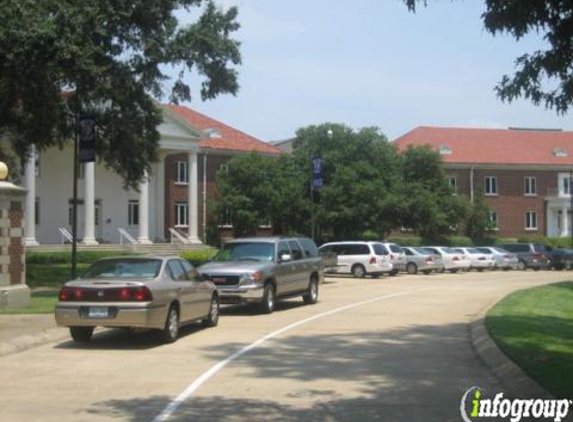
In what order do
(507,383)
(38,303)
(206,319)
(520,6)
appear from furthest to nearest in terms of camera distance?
(38,303)
(206,319)
(507,383)
(520,6)

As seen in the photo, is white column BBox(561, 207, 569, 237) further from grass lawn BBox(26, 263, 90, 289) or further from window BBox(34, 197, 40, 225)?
grass lawn BBox(26, 263, 90, 289)

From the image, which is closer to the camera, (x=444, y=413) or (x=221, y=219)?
(x=444, y=413)

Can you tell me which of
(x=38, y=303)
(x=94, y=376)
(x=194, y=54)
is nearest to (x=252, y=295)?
(x=38, y=303)

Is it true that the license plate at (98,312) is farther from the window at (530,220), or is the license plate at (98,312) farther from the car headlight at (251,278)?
the window at (530,220)

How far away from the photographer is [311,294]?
2330 centimetres

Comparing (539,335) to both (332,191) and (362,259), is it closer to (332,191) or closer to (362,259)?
(362,259)

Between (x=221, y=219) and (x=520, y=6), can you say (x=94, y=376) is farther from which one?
(x=221, y=219)

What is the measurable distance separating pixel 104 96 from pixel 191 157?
99.2ft

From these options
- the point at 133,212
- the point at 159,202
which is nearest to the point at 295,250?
the point at 133,212

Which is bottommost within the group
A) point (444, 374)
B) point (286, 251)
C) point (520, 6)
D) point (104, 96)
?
point (444, 374)

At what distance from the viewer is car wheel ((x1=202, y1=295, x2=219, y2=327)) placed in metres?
17.0

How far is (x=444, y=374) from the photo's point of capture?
1127 cm

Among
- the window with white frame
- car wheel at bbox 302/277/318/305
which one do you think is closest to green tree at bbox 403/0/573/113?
car wheel at bbox 302/277/318/305

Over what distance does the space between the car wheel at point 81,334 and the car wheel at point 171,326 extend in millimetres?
1314
